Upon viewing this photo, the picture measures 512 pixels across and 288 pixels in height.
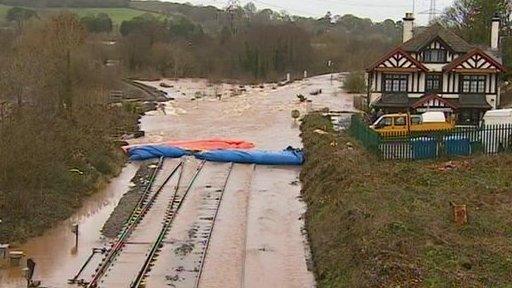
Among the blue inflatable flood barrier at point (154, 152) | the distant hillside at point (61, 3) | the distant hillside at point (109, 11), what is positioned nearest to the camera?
the blue inflatable flood barrier at point (154, 152)

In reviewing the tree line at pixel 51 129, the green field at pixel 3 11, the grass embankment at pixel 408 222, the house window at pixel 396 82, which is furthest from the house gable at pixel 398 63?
the green field at pixel 3 11

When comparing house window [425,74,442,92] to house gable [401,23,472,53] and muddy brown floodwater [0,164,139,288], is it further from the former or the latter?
muddy brown floodwater [0,164,139,288]

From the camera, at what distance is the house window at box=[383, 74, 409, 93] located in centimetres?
3431

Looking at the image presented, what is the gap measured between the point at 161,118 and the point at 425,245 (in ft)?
102

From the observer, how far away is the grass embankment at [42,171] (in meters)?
19.1

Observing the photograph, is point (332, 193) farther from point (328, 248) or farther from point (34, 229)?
point (34, 229)

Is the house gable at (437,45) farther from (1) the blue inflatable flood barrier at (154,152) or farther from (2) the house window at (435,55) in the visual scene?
(1) the blue inflatable flood barrier at (154,152)

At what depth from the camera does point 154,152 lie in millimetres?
29906

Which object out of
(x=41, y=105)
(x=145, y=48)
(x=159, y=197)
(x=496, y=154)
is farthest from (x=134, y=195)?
(x=145, y=48)

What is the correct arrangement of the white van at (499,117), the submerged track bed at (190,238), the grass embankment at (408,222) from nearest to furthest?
the grass embankment at (408,222) → the submerged track bed at (190,238) → the white van at (499,117)

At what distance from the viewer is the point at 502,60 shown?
3728cm

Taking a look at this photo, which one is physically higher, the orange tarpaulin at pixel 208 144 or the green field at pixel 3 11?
the green field at pixel 3 11

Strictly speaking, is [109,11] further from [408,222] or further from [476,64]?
[408,222]

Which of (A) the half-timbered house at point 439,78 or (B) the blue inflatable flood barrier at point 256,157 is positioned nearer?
(B) the blue inflatable flood barrier at point 256,157
